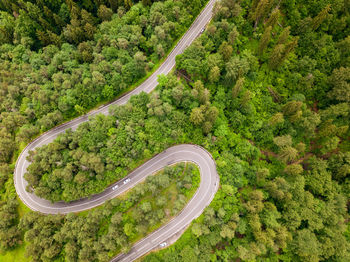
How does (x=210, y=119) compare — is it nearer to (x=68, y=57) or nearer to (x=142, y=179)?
(x=142, y=179)

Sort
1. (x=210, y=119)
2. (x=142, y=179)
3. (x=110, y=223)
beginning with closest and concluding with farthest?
(x=110, y=223) → (x=210, y=119) → (x=142, y=179)

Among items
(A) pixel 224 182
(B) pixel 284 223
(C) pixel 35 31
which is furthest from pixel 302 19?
(C) pixel 35 31

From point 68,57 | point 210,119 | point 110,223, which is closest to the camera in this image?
point 110,223

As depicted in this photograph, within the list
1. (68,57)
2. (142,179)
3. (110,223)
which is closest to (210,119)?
(142,179)

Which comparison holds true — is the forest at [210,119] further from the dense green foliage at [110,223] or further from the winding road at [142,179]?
the winding road at [142,179]

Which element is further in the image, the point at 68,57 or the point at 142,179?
the point at 68,57

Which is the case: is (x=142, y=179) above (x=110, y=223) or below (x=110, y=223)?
above

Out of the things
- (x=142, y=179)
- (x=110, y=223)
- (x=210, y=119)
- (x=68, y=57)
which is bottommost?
(x=110, y=223)

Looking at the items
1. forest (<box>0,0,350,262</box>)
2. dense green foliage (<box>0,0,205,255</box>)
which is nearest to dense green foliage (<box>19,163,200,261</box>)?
forest (<box>0,0,350,262</box>)
